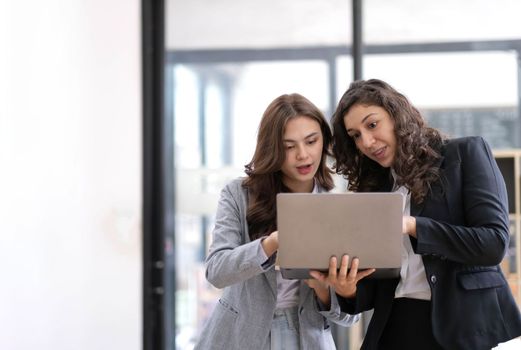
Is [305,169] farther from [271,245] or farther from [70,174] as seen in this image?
[70,174]

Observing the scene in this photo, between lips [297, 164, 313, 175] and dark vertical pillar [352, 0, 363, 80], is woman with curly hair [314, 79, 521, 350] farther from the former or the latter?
dark vertical pillar [352, 0, 363, 80]

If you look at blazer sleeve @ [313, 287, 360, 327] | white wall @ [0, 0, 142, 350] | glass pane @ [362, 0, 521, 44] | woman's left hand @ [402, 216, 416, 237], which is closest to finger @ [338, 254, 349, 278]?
woman's left hand @ [402, 216, 416, 237]

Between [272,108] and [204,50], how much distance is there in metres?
1.67

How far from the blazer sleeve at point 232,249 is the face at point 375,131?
35cm

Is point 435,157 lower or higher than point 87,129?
lower

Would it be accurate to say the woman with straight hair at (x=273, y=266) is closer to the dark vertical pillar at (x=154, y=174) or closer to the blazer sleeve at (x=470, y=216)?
the blazer sleeve at (x=470, y=216)

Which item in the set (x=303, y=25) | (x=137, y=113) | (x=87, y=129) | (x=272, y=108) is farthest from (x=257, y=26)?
(x=272, y=108)

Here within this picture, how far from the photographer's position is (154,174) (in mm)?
3236

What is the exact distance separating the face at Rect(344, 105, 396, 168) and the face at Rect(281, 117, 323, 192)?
13cm

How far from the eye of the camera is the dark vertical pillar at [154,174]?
10.4 ft

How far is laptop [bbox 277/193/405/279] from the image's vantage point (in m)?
1.31

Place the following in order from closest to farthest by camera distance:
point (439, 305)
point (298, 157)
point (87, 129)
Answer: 1. point (439, 305)
2. point (298, 157)
3. point (87, 129)

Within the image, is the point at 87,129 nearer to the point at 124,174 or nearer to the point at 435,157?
the point at 124,174

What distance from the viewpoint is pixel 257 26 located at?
125 inches
